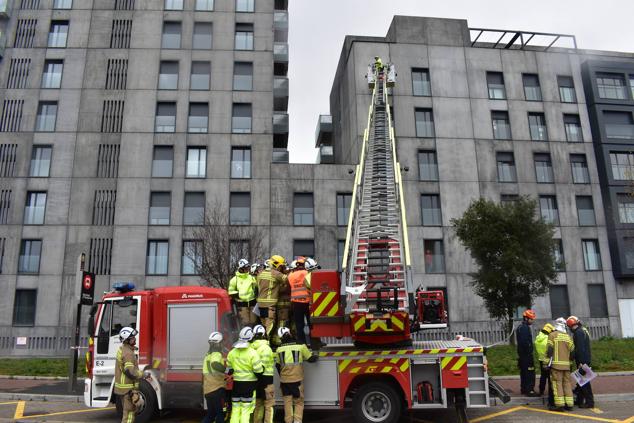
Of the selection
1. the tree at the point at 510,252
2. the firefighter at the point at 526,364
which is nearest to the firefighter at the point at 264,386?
the firefighter at the point at 526,364

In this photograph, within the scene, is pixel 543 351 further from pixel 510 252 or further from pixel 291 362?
pixel 510 252

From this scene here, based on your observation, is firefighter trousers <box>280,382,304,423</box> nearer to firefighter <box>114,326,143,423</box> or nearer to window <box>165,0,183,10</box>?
firefighter <box>114,326,143,423</box>

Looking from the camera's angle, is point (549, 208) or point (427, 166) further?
point (549, 208)

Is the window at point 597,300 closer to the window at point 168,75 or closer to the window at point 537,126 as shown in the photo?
the window at point 537,126

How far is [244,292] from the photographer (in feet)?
31.5

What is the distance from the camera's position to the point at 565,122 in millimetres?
A: 33312

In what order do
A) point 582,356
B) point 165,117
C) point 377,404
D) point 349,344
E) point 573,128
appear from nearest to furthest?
point 377,404
point 349,344
point 582,356
point 165,117
point 573,128

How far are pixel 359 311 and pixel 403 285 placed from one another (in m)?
1.16

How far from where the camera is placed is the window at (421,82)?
3206 centimetres

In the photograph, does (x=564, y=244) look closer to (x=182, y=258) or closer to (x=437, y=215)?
(x=437, y=215)

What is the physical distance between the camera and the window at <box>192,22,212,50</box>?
31891mm

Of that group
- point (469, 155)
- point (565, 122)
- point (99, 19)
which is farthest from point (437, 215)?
point (99, 19)

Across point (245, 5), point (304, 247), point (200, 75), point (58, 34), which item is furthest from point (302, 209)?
point (58, 34)

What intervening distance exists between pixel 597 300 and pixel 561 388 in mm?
24293
